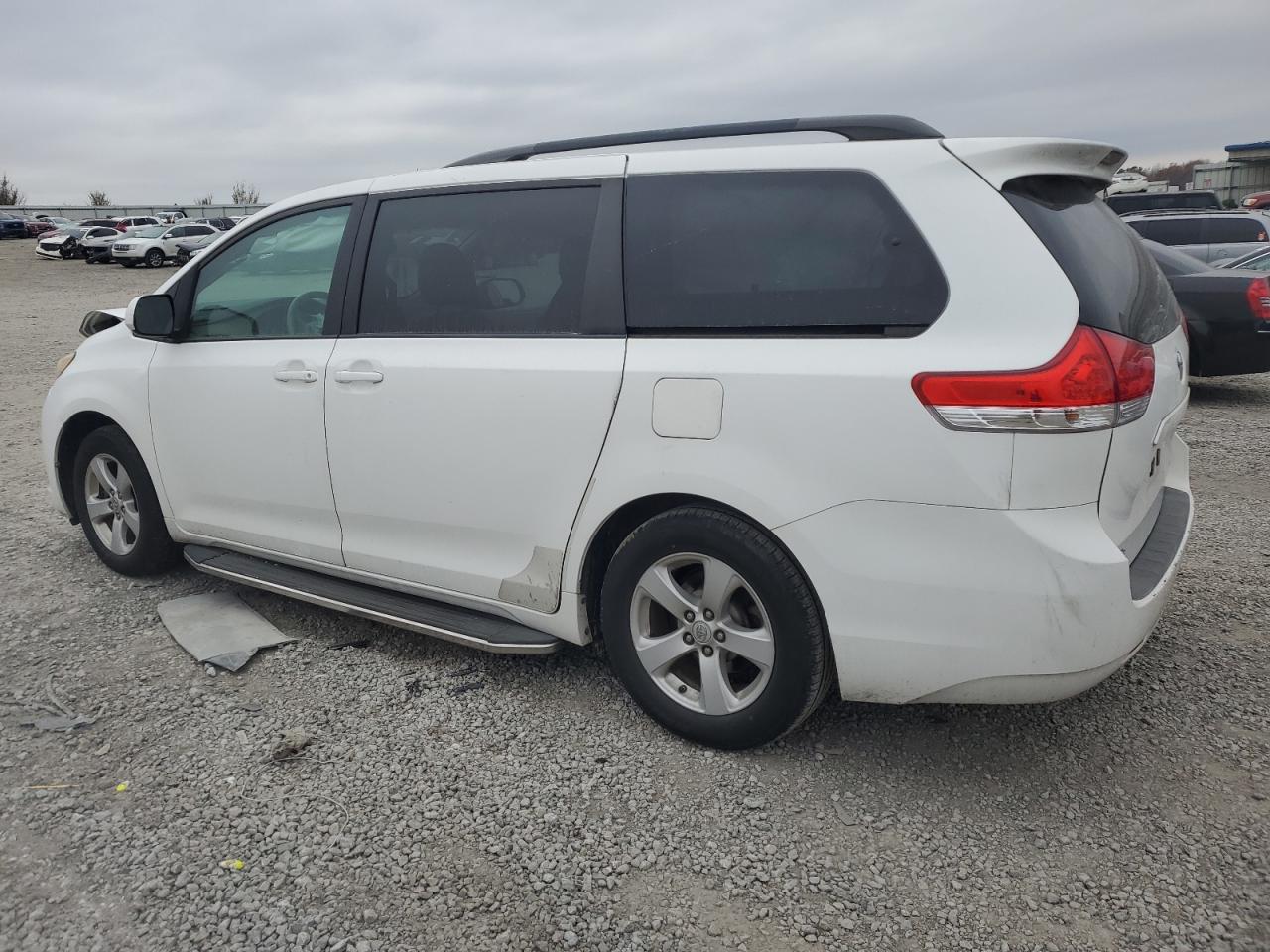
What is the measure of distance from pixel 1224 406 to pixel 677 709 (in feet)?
25.0

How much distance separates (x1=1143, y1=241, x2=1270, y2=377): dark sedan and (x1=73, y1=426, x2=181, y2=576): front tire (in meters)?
7.94

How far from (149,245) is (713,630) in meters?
36.6

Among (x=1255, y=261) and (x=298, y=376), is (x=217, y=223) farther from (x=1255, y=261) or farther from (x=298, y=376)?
(x=298, y=376)

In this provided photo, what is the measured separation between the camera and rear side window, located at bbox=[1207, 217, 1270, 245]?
13.3 metres

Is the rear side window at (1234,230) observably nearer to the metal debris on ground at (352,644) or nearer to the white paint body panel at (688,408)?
the white paint body panel at (688,408)

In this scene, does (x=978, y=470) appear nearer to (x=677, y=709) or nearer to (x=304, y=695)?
(x=677, y=709)

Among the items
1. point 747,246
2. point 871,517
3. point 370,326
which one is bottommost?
point 871,517

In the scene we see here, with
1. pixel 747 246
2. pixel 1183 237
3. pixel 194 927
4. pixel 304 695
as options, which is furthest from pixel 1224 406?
pixel 194 927

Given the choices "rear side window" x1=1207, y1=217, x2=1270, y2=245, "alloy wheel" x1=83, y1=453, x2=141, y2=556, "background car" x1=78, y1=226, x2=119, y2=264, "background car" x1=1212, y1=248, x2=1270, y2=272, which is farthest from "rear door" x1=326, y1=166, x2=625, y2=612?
"background car" x1=78, y1=226, x2=119, y2=264

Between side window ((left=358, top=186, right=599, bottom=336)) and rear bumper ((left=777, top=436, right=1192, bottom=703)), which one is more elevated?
side window ((left=358, top=186, right=599, bottom=336))

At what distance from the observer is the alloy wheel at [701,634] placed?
288 centimetres

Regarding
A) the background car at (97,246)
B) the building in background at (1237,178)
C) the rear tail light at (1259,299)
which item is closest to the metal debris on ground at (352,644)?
the rear tail light at (1259,299)

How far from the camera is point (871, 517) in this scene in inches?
102

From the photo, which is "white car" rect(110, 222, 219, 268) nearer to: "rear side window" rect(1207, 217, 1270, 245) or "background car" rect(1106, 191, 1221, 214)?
"background car" rect(1106, 191, 1221, 214)
